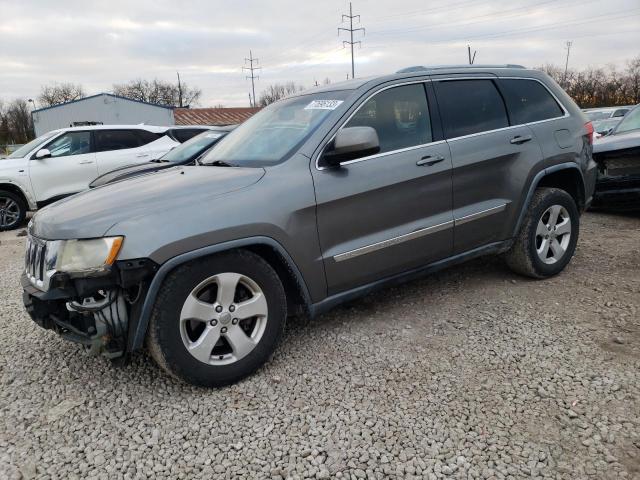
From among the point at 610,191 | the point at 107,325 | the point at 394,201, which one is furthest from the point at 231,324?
the point at 610,191

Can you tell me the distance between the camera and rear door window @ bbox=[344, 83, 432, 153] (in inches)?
131

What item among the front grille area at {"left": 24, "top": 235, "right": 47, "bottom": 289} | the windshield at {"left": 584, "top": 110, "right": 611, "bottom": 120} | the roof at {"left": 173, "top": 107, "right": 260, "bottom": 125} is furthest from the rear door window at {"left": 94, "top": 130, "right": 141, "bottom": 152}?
the roof at {"left": 173, "top": 107, "right": 260, "bottom": 125}

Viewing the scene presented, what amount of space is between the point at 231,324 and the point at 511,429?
1525mm

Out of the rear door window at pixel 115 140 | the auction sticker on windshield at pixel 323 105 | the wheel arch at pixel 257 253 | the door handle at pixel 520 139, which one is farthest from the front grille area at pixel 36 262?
the rear door window at pixel 115 140

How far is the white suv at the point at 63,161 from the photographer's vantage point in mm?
8523

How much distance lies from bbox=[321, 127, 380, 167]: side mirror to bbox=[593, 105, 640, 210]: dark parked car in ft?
16.1

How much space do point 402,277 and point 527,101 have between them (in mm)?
1987

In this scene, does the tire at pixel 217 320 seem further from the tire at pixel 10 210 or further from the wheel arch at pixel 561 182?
the tire at pixel 10 210

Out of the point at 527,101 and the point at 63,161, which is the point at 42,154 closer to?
the point at 63,161

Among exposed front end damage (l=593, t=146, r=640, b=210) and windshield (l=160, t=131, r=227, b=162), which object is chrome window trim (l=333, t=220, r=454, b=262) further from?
windshield (l=160, t=131, r=227, b=162)

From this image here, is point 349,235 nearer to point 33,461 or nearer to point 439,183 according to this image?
point 439,183

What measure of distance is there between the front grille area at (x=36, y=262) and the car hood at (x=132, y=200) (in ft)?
0.19

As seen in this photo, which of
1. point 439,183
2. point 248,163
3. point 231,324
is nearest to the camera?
point 231,324

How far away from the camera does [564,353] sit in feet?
9.86
